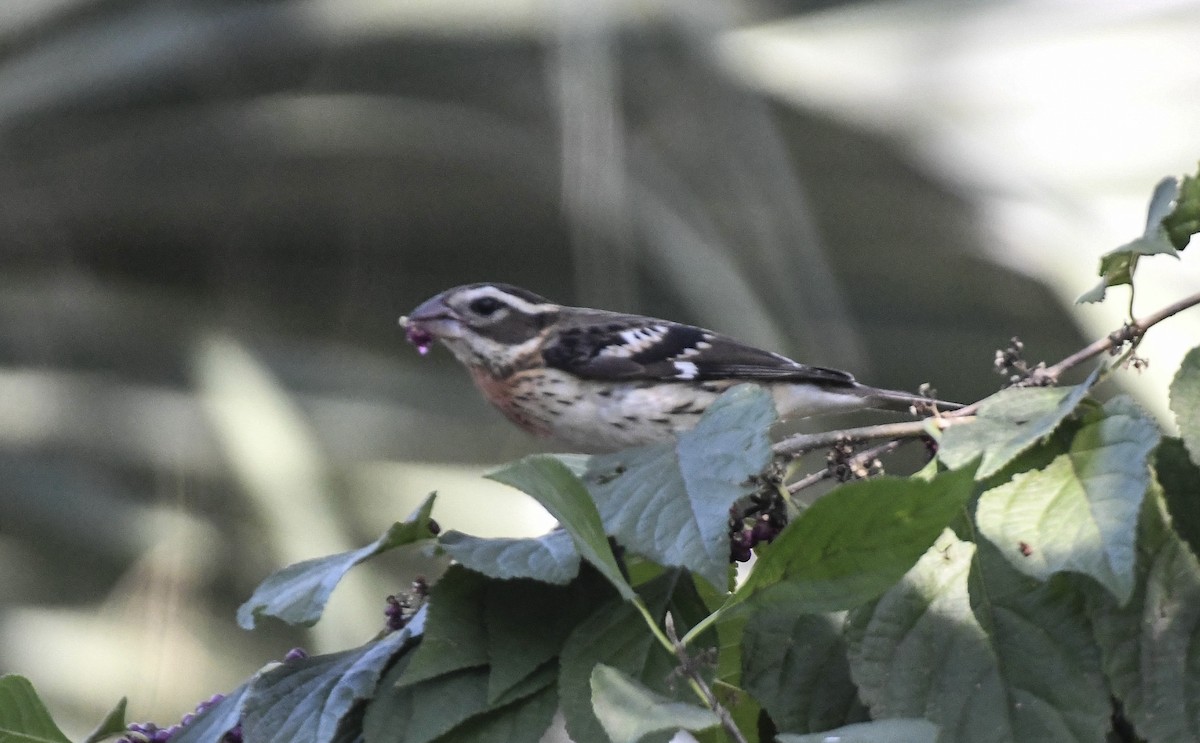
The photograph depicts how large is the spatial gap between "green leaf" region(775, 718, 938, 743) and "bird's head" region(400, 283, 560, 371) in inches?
60.8

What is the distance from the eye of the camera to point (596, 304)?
387cm

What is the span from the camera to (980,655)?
79cm

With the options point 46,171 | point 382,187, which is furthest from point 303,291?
point 46,171

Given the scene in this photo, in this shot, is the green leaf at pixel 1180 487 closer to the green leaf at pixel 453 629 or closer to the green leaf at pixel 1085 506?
the green leaf at pixel 1085 506

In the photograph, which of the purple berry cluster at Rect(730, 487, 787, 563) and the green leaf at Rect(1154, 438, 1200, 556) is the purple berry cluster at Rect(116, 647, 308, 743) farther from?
the green leaf at Rect(1154, 438, 1200, 556)

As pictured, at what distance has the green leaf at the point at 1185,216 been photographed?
2.62 feet

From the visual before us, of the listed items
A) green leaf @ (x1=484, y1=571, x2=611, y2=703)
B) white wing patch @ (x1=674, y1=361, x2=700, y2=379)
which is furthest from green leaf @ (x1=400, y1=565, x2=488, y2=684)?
white wing patch @ (x1=674, y1=361, x2=700, y2=379)

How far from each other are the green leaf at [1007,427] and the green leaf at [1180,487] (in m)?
0.06

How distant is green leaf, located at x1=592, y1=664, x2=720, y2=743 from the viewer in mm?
585

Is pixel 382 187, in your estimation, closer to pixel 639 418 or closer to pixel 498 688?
pixel 639 418

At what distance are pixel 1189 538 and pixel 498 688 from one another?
Result: 1.32 ft

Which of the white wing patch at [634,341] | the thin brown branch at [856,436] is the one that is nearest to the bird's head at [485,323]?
the white wing patch at [634,341]

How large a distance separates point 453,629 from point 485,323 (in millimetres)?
1425

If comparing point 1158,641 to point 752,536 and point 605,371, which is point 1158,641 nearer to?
point 752,536
